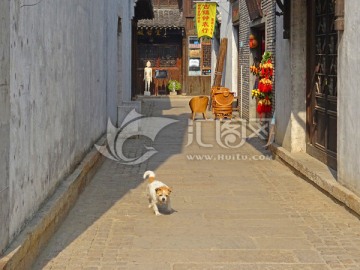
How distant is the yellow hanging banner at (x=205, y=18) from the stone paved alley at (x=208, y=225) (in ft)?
47.3

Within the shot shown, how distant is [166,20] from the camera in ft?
105

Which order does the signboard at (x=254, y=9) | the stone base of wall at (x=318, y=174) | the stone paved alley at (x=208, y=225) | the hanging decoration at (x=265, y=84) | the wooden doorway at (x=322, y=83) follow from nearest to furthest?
the stone paved alley at (x=208, y=225) < the stone base of wall at (x=318, y=174) < the wooden doorway at (x=322, y=83) < the hanging decoration at (x=265, y=84) < the signboard at (x=254, y=9)

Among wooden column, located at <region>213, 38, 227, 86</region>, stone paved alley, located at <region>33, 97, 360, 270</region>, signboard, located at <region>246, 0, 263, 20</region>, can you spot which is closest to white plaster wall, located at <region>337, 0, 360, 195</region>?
stone paved alley, located at <region>33, 97, 360, 270</region>

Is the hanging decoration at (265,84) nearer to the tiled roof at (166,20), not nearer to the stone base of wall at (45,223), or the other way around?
the stone base of wall at (45,223)

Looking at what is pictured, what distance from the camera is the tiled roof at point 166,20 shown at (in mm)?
31266

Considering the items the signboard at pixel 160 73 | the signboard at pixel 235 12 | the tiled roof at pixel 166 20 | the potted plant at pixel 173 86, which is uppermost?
the tiled roof at pixel 166 20

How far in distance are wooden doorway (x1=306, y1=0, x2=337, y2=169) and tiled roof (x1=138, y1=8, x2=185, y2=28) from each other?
21.2 meters

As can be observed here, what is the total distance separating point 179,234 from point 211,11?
61.8 ft

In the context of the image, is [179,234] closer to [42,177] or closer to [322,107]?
[42,177]

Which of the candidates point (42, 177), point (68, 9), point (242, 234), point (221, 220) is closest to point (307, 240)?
point (242, 234)

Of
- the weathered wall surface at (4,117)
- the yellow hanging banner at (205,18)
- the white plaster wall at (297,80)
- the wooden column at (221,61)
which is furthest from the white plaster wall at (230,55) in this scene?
the weathered wall surface at (4,117)

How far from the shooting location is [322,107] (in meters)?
9.65

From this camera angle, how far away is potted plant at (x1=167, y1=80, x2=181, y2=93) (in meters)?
31.8

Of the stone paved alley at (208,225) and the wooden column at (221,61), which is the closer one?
the stone paved alley at (208,225)
